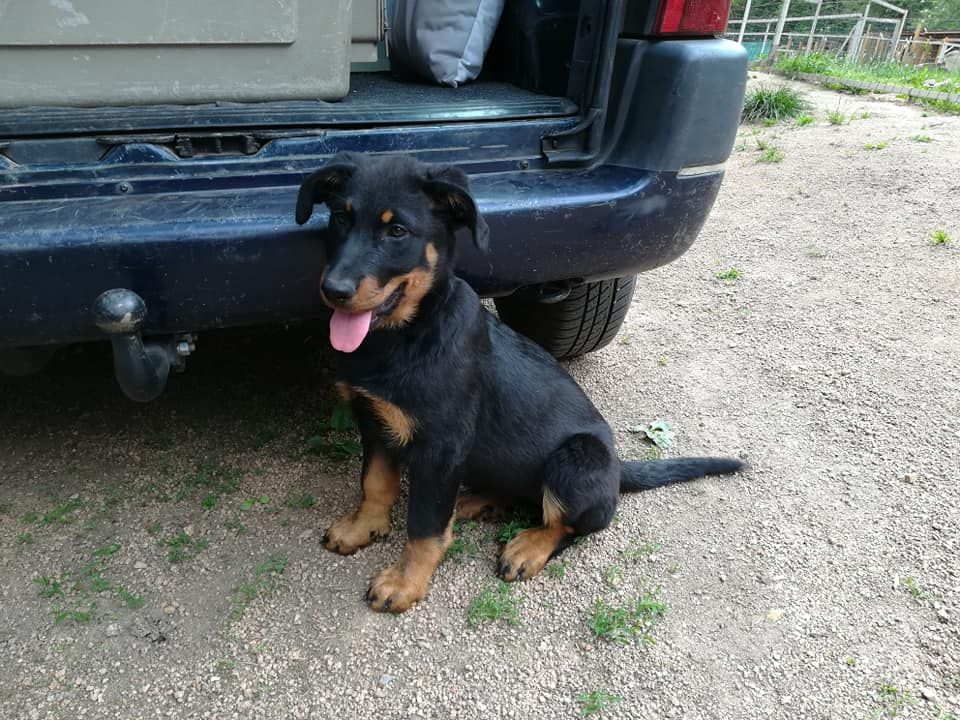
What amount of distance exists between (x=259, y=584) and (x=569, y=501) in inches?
42.1

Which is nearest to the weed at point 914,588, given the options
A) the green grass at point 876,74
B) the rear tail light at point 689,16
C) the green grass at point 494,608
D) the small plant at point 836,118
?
the green grass at point 494,608

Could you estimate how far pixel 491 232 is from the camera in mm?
2352

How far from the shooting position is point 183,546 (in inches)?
100

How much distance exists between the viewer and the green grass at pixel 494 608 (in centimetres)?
235

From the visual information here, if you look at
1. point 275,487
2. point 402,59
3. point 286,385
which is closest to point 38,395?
point 286,385

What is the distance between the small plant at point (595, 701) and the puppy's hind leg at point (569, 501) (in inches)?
18.9

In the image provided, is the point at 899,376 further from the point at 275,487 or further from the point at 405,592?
the point at 275,487

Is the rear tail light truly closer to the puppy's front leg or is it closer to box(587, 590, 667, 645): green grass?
the puppy's front leg

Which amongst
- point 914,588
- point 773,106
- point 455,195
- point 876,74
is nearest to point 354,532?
point 455,195

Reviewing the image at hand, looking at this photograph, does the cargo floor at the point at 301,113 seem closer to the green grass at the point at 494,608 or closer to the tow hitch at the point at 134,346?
the tow hitch at the point at 134,346

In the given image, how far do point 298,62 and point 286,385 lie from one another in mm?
1524

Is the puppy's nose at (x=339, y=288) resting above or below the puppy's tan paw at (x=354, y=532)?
above

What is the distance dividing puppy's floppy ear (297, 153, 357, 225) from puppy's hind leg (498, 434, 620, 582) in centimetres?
115

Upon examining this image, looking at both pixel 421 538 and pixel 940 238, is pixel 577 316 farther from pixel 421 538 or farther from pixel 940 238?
pixel 940 238
